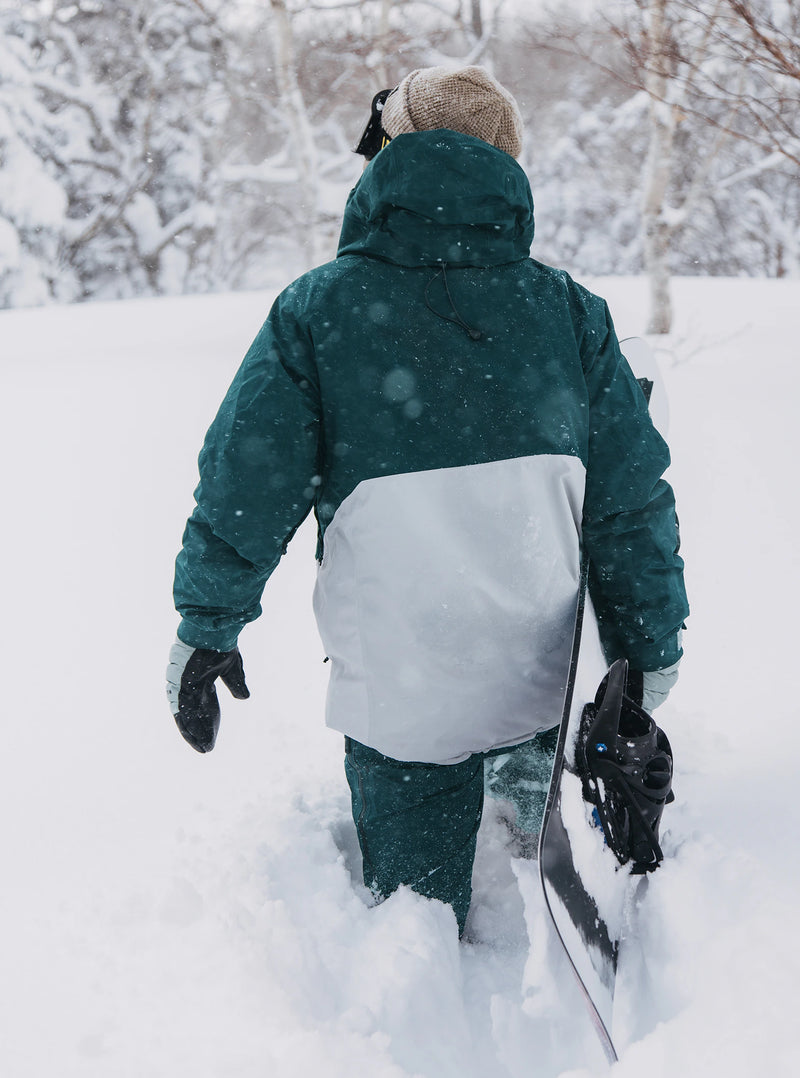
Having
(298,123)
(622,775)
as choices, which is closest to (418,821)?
(622,775)

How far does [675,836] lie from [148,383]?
16.0 ft

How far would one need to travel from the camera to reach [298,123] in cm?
746

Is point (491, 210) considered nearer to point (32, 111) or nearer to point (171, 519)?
point (171, 519)

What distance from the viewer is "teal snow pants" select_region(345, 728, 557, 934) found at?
1.64m

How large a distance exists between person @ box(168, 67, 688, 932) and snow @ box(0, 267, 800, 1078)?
388mm

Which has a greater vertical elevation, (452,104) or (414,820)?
(452,104)

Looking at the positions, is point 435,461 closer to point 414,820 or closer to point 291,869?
point 414,820

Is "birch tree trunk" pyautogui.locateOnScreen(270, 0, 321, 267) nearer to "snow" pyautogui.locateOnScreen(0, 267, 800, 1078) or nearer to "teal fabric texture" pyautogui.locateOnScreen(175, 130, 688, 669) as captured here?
"snow" pyautogui.locateOnScreen(0, 267, 800, 1078)

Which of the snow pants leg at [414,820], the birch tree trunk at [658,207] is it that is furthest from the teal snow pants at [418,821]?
the birch tree trunk at [658,207]

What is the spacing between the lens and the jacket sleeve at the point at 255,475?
1.40 metres

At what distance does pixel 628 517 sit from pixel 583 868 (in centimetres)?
66

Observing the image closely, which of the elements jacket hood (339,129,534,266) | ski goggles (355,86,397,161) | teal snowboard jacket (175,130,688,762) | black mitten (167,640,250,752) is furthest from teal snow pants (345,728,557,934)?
ski goggles (355,86,397,161)

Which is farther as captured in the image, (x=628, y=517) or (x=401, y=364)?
(x=628, y=517)

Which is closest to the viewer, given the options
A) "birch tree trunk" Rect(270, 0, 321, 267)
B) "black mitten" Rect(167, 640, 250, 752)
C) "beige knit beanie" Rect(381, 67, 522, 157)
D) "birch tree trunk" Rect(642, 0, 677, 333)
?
"beige knit beanie" Rect(381, 67, 522, 157)
